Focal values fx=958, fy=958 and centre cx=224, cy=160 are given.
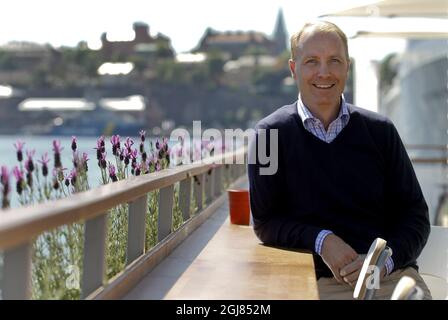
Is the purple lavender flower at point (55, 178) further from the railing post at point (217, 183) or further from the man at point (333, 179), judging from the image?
the railing post at point (217, 183)

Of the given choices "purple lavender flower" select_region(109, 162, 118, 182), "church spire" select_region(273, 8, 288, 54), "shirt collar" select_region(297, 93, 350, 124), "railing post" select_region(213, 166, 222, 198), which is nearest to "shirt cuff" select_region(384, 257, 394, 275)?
"shirt collar" select_region(297, 93, 350, 124)

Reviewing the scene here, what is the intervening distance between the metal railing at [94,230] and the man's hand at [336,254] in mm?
446

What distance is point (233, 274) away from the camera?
2123 millimetres

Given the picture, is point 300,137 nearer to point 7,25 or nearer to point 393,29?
point 393,29

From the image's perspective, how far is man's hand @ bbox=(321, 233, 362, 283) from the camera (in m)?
2.21

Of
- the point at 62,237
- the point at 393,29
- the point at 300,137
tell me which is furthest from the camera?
the point at 393,29

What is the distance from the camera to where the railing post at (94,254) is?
6.92 feet

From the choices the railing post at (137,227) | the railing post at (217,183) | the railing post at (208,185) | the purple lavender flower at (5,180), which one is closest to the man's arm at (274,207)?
the railing post at (137,227)

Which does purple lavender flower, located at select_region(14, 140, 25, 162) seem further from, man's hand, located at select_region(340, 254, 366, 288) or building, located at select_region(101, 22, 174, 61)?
building, located at select_region(101, 22, 174, 61)

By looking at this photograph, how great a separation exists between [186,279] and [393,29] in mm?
5244

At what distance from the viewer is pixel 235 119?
103500 millimetres

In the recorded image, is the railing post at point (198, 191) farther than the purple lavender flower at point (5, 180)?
Yes
